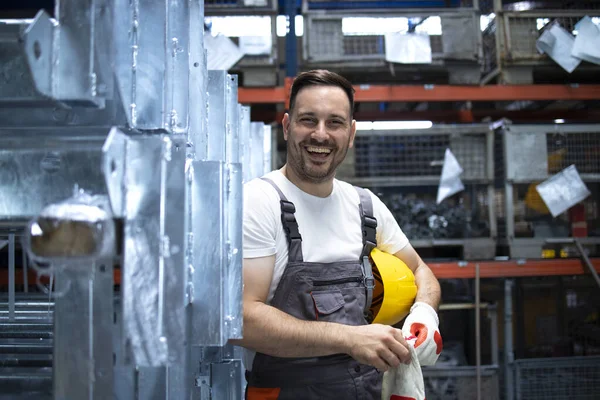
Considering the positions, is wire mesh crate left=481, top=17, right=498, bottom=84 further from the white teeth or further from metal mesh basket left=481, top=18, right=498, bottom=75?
the white teeth

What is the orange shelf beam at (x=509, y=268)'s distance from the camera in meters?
3.93

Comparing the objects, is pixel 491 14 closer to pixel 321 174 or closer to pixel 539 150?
pixel 539 150

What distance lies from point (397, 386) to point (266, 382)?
0.46m

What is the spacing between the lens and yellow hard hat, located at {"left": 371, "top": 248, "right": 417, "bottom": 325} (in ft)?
6.79

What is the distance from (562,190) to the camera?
157 inches

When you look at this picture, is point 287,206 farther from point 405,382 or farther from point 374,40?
point 374,40

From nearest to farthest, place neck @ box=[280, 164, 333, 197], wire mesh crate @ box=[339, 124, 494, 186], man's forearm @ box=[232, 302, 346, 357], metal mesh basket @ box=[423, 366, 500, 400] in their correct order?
man's forearm @ box=[232, 302, 346, 357] < neck @ box=[280, 164, 333, 197] < metal mesh basket @ box=[423, 366, 500, 400] < wire mesh crate @ box=[339, 124, 494, 186]

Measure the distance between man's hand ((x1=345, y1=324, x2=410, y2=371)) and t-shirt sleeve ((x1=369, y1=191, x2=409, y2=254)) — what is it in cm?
61

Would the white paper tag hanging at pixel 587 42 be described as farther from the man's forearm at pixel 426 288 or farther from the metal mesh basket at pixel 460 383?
the man's forearm at pixel 426 288

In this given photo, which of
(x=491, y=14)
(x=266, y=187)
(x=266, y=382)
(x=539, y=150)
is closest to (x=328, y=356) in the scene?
(x=266, y=382)

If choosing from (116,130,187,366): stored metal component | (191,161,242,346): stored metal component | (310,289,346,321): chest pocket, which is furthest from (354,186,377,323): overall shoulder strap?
(116,130,187,366): stored metal component

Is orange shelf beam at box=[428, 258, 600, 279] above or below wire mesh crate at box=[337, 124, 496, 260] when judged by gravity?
below

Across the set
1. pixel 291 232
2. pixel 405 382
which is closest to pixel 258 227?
pixel 291 232

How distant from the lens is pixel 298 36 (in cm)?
438
